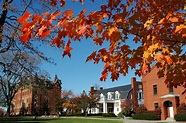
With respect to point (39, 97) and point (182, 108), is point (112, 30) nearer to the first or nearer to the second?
point (182, 108)

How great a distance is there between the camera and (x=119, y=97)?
71.4 meters

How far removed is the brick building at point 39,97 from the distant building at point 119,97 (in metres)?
15.1

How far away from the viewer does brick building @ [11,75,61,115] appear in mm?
14773

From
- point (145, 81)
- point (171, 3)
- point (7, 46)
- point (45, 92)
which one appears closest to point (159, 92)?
point (145, 81)

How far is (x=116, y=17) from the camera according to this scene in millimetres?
3717

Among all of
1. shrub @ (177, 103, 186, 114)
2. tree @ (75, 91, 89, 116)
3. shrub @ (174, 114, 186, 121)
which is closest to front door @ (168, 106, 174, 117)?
shrub @ (177, 103, 186, 114)

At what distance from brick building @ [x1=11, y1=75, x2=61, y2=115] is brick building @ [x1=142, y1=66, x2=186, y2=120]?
614 inches

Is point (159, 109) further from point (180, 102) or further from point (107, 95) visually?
point (107, 95)

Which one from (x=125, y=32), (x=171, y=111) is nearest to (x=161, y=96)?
(x=171, y=111)

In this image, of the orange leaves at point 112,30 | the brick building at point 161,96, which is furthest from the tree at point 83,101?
the orange leaves at point 112,30

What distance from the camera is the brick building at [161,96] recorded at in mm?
35344

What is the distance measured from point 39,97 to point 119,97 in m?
26.9

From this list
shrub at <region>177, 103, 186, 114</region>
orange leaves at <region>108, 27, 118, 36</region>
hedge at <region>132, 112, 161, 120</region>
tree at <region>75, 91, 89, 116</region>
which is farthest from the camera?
tree at <region>75, 91, 89, 116</region>

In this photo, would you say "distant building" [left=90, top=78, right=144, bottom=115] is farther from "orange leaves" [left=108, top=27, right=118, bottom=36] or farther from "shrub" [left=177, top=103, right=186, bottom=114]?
"orange leaves" [left=108, top=27, right=118, bottom=36]
